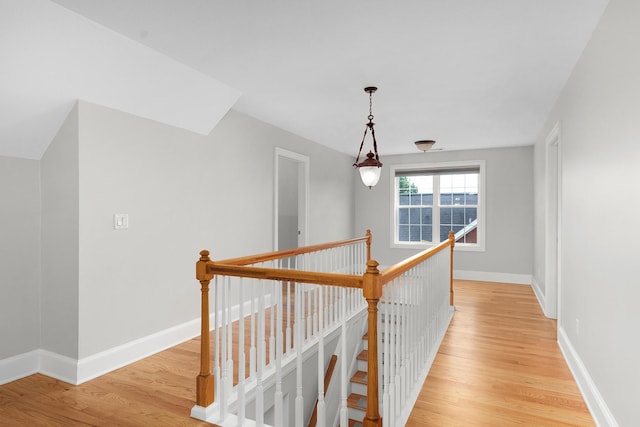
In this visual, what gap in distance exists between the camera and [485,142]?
6.24 metres

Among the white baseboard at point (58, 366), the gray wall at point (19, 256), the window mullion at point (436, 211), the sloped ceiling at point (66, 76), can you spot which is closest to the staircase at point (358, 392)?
the white baseboard at point (58, 366)

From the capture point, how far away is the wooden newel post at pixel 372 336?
6.03 feet

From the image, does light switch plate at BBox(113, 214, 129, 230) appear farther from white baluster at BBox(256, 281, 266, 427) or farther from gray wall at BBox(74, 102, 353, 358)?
white baluster at BBox(256, 281, 266, 427)

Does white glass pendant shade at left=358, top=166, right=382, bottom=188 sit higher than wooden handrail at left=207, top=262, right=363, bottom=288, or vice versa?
white glass pendant shade at left=358, top=166, right=382, bottom=188

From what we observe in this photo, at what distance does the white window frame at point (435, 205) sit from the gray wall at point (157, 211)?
3.32 meters

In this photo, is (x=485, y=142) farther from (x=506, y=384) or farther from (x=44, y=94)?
(x=44, y=94)

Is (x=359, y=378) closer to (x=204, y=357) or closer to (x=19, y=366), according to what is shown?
(x=204, y=357)

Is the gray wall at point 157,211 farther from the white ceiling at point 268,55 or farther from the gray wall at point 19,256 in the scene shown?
the gray wall at point 19,256

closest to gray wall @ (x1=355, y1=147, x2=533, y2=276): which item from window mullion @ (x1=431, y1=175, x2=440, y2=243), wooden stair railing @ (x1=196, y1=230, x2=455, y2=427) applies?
window mullion @ (x1=431, y1=175, x2=440, y2=243)

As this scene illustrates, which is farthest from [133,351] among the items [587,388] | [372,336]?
[587,388]

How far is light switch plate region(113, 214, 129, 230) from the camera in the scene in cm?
306

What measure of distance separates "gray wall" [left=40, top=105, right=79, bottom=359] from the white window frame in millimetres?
5710

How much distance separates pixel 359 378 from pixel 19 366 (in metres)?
2.81

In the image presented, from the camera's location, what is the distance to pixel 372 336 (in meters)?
1.86
